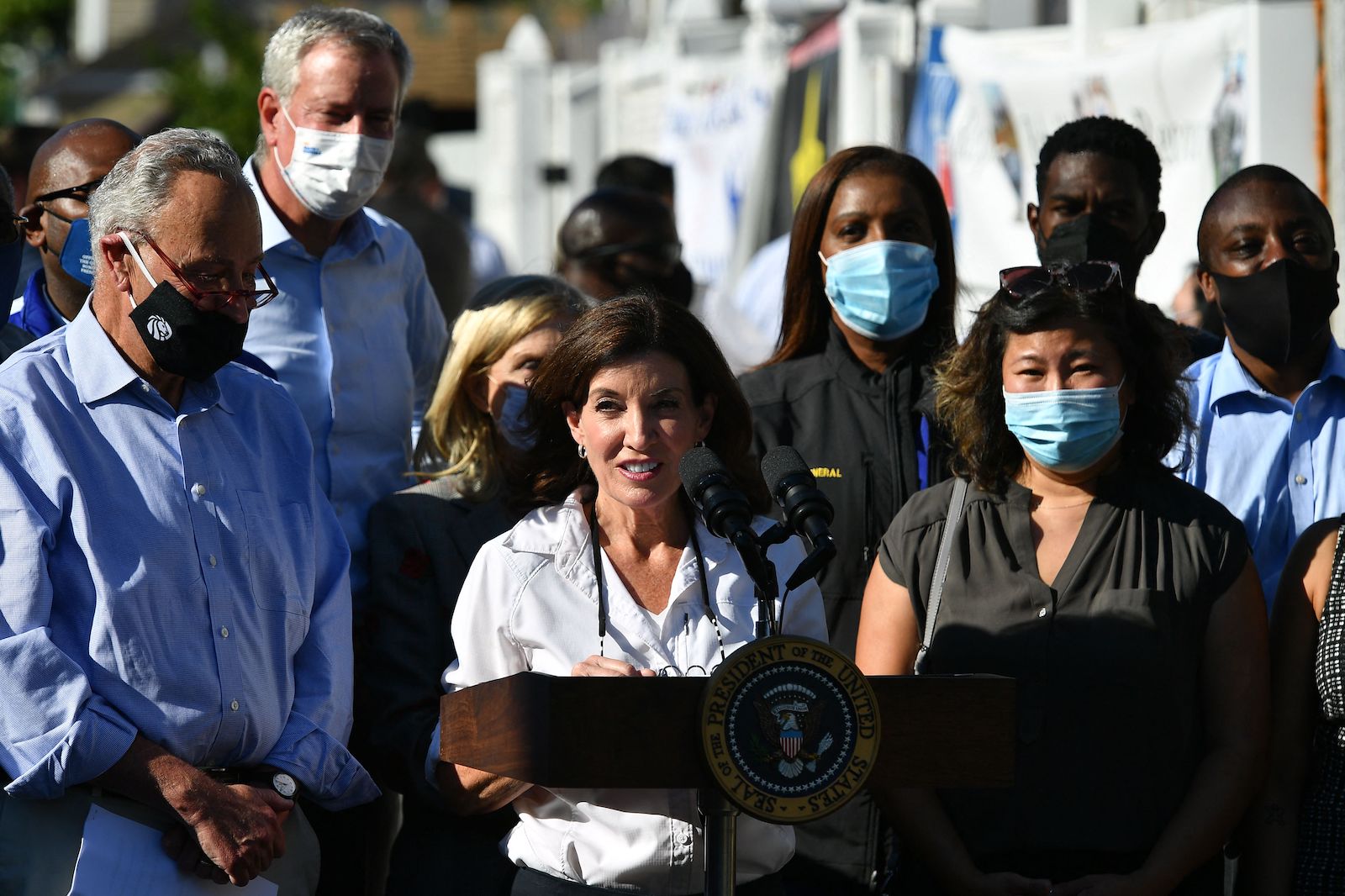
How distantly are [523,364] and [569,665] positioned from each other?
1269mm

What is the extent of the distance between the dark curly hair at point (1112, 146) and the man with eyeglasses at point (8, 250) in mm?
3054

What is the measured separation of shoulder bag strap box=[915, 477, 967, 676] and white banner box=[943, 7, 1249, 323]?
3.88 meters

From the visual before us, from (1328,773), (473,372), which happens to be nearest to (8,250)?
(473,372)

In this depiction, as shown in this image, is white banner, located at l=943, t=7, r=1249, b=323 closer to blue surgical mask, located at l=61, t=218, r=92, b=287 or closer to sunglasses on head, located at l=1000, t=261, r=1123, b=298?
sunglasses on head, located at l=1000, t=261, r=1123, b=298

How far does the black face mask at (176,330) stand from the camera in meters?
3.85

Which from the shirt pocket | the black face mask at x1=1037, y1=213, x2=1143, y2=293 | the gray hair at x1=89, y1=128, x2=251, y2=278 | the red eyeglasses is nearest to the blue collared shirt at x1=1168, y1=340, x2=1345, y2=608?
the black face mask at x1=1037, y1=213, x2=1143, y2=293

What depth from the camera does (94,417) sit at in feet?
12.6

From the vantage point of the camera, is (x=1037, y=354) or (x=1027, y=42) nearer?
(x=1037, y=354)

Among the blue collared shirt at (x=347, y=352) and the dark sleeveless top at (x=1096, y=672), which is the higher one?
the blue collared shirt at (x=347, y=352)

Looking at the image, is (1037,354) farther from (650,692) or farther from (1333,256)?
(650,692)

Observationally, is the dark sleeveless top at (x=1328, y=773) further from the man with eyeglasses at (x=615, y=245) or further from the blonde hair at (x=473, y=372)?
the man with eyeglasses at (x=615, y=245)

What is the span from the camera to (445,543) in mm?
4676

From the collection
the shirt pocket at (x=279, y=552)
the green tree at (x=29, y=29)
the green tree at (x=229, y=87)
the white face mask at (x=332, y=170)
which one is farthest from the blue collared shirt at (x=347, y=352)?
the green tree at (x=29, y=29)

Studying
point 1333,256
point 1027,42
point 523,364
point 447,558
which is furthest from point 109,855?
point 1027,42
